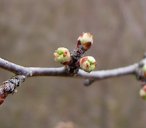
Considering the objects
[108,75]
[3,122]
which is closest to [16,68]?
[108,75]

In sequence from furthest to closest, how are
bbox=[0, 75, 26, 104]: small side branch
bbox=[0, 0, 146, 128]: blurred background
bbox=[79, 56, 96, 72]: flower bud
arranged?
bbox=[0, 0, 146, 128]: blurred background < bbox=[79, 56, 96, 72]: flower bud < bbox=[0, 75, 26, 104]: small side branch

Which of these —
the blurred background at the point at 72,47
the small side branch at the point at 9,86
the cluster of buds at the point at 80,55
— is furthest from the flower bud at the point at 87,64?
the blurred background at the point at 72,47

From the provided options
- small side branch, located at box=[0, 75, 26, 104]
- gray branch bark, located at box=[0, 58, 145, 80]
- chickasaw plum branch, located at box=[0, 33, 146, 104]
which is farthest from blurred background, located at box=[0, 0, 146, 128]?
small side branch, located at box=[0, 75, 26, 104]

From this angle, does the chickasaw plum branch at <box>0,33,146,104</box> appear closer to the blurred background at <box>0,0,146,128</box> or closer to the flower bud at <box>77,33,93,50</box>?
the flower bud at <box>77,33,93,50</box>

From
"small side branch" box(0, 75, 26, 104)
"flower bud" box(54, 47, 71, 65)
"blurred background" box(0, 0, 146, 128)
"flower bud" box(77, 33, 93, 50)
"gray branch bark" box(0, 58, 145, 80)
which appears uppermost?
"blurred background" box(0, 0, 146, 128)

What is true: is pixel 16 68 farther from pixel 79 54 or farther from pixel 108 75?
pixel 108 75

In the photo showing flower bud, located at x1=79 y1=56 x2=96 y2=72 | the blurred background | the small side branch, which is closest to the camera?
the small side branch

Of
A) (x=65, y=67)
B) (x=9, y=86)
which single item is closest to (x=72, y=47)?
(x=65, y=67)

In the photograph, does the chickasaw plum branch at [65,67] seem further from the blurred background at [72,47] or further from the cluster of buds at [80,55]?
the blurred background at [72,47]
